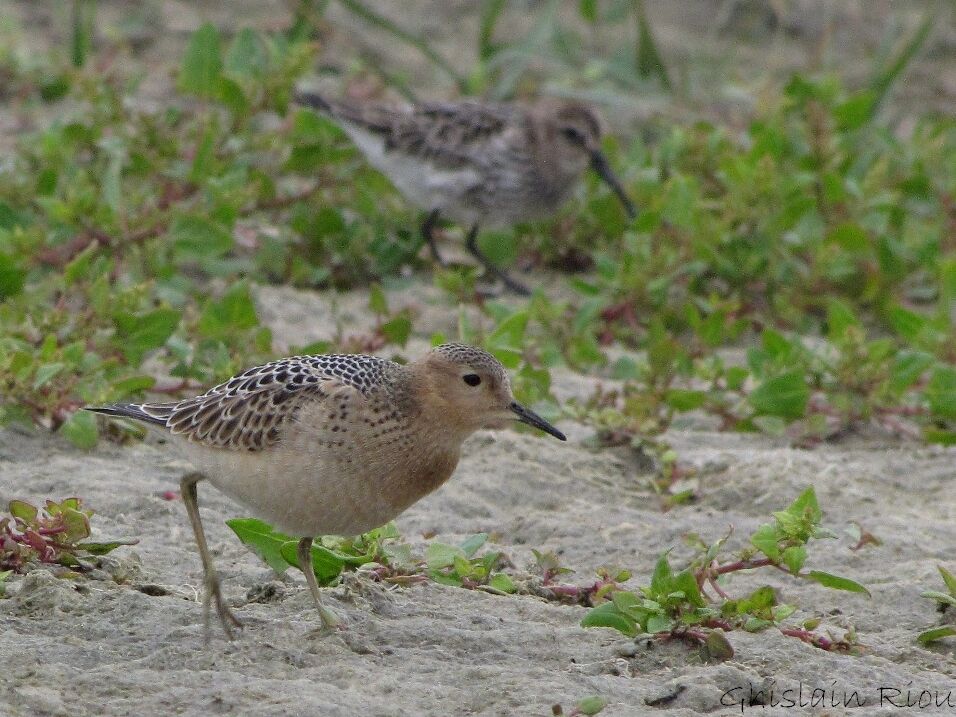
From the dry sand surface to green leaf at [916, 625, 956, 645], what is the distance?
4 centimetres

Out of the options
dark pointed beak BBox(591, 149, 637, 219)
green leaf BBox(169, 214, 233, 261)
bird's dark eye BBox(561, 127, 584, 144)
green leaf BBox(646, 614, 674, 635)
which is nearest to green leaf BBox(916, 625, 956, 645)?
green leaf BBox(646, 614, 674, 635)

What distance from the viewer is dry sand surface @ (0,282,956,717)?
12.6ft

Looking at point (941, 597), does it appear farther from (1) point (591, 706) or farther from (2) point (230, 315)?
(2) point (230, 315)

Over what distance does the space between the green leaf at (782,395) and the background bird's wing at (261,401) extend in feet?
Answer: 7.12

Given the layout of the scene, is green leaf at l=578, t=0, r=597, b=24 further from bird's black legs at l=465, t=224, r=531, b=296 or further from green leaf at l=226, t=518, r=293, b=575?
green leaf at l=226, t=518, r=293, b=575

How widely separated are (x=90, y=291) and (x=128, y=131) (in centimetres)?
226

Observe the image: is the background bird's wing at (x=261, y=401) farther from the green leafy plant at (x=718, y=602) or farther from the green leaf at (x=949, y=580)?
the green leaf at (x=949, y=580)

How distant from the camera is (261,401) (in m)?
4.46

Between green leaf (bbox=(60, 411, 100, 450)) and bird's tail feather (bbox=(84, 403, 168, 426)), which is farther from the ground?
bird's tail feather (bbox=(84, 403, 168, 426))

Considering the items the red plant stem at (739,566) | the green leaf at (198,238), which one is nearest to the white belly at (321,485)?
the red plant stem at (739,566)

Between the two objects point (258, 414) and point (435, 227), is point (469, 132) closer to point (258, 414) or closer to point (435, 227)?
point (435, 227)

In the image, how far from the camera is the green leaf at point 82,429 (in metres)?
5.26

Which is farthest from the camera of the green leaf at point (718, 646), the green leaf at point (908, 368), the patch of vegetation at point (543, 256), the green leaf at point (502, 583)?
the green leaf at point (908, 368)

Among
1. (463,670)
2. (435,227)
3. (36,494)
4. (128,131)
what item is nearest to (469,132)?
(435,227)
